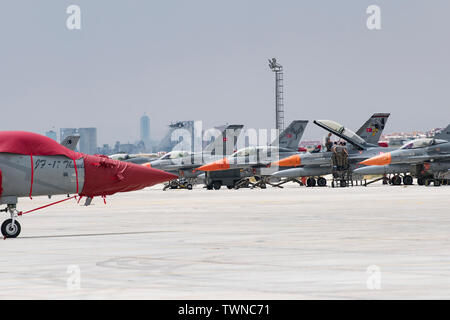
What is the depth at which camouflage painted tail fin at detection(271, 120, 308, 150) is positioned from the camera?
66688 millimetres

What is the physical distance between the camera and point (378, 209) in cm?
2828

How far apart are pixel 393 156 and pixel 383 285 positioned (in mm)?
48972

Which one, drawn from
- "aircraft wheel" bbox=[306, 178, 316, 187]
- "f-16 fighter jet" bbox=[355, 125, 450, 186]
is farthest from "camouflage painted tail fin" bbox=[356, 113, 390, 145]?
"f-16 fighter jet" bbox=[355, 125, 450, 186]

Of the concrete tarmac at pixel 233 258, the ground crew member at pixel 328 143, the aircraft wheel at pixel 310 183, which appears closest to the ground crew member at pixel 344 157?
the ground crew member at pixel 328 143

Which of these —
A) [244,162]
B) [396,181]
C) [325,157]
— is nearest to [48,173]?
[244,162]

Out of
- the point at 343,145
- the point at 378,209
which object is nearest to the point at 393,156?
the point at 343,145

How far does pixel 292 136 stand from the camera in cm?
6700

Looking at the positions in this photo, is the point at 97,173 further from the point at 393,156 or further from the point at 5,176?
the point at 393,156

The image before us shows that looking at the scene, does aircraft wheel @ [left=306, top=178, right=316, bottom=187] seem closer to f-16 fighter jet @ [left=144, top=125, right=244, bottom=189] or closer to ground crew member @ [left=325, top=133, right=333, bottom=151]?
ground crew member @ [left=325, top=133, right=333, bottom=151]

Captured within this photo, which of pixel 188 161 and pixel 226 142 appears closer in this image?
pixel 188 161

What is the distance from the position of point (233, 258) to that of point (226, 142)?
52709 mm

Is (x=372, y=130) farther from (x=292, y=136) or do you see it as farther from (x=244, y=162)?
(x=244, y=162)

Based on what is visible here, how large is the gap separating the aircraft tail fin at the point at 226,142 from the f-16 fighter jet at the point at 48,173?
45738 millimetres

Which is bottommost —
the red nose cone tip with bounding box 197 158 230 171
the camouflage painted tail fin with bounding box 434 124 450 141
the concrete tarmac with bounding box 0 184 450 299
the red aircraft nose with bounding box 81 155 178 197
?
the concrete tarmac with bounding box 0 184 450 299
